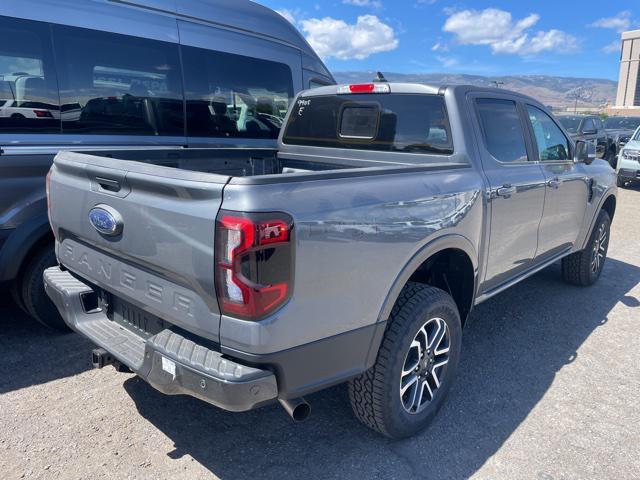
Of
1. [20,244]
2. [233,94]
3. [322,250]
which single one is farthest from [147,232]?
[233,94]

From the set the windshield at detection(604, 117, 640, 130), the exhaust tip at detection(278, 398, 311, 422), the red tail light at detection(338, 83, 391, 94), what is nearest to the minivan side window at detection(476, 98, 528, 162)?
the red tail light at detection(338, 83, 391, 94)

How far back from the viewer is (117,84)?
4.36 m

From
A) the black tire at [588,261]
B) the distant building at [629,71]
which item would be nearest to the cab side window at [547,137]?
the black tire at [588,261]

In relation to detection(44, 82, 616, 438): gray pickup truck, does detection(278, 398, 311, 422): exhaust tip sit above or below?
below

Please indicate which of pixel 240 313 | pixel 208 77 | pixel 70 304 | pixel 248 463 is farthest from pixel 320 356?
pixel 208 77

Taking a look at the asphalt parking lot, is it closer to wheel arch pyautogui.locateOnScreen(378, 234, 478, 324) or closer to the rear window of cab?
wheel arch pyautogui.locateOnScreen(378, 234, 478, 324)

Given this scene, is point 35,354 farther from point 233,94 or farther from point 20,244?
point 233,94

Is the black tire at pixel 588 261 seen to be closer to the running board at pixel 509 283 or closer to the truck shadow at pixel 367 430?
the running board at pixel 509 283

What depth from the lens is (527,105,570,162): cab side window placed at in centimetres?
412

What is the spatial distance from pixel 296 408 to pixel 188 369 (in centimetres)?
48

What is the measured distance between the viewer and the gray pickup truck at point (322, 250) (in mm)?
1991

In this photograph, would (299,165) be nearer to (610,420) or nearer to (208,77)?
Answer: (208,77)

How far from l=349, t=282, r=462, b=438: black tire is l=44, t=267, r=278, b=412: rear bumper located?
681 mm

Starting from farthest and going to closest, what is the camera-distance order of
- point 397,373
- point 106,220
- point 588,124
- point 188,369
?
point 588,124 < point 397,373 < point 106,220 < point 188,369
